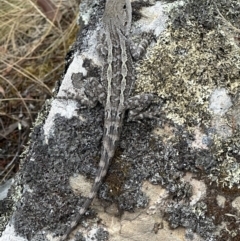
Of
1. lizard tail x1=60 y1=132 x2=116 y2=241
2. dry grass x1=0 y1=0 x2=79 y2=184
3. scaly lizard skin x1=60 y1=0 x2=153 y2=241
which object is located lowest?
dry grass x1=0 y1=0 x2=79 y2=184

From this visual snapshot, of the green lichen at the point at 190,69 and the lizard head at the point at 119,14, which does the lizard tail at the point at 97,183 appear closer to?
the green lichen at the point at 190,69

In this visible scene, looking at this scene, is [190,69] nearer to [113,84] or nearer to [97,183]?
[113,84]

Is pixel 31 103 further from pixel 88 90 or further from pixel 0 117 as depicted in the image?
A: pixel 88 90

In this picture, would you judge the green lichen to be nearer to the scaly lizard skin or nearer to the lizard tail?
the scaly lizard skin

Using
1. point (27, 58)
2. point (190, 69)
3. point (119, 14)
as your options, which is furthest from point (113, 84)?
point (27, 58)

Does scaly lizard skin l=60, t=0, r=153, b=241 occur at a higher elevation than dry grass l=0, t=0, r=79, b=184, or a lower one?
higher

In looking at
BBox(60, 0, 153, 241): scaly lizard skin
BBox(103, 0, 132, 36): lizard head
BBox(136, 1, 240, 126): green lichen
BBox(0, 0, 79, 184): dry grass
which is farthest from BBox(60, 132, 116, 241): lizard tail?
BBox(0, 0, 79, 184): dry grass
